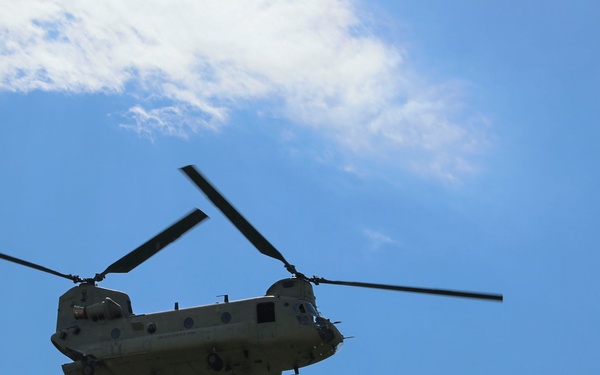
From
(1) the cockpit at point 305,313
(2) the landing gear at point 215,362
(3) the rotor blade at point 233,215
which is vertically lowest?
(2) the landing gear at point 215,362

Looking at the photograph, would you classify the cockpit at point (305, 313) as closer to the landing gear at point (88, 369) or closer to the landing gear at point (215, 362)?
the landing gear at point (215, 362)

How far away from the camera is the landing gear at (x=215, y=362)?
3703cm

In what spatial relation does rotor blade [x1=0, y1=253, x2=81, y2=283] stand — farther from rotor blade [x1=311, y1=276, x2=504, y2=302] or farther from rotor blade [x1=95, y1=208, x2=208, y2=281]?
rotor blade [x1=311, y1=276, x2=504, y2=302]

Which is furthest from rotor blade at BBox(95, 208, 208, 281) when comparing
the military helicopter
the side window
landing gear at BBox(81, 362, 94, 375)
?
the side window

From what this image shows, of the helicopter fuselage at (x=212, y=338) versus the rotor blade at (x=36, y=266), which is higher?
the rotor blade at (x=36, y=266)

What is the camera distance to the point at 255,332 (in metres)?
37.2

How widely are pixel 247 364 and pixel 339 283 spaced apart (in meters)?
5.18

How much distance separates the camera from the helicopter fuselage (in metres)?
37.2

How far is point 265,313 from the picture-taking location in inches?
1481

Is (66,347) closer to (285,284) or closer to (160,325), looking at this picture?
(160,325)

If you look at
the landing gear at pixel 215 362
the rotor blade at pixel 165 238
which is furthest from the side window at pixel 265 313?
the rotor blade at pixel 165 238

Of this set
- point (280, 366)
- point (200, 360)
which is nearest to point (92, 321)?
point (200, 360)

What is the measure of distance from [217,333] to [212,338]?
28 centimetres

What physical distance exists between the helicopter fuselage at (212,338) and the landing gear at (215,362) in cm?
4
